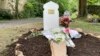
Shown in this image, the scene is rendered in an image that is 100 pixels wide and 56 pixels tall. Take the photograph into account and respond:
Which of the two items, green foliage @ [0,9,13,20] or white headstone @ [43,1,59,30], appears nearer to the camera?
white headstone @ [43,1,59,30]

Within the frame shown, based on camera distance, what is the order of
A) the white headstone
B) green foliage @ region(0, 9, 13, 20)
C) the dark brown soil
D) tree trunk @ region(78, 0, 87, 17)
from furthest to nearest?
tree trunk @ region(78, 0, 87, 17) < green foliage @ region(0, 9, 13, 20) < the white headstone < the dark brown soil

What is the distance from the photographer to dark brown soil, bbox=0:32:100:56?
6947 mm

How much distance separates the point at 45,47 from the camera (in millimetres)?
7262

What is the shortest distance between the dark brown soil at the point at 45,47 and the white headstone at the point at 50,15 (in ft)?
2.43

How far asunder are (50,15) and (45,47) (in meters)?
1.78

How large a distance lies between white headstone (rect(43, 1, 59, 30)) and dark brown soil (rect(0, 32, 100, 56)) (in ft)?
2.43

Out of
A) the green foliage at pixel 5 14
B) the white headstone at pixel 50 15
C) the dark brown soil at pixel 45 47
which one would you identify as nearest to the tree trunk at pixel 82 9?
the green foliage at pixel 5 14

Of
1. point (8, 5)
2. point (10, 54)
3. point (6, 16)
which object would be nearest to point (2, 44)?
point (10, 54)

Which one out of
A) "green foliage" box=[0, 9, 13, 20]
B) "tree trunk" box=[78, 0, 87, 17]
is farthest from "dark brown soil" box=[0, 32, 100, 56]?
"green foliage" box=[0, 9, 13, 20]

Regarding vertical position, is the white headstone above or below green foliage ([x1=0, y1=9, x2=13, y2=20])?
above

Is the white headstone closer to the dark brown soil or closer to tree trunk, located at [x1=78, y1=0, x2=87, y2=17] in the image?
the dark brown soil

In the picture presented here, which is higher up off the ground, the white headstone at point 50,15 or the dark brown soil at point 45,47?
the white headstone at point 50,15

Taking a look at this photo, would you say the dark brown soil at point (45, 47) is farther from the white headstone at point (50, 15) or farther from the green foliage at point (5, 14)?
the green foliage at point (5, 14)

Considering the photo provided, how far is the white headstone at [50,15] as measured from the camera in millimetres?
8750
